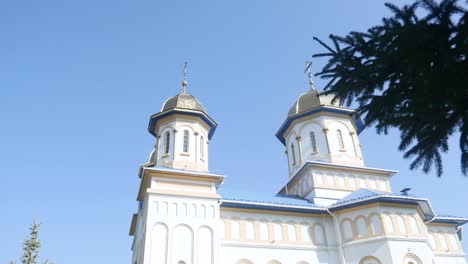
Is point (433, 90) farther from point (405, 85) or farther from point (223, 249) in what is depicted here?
point (223, 249)

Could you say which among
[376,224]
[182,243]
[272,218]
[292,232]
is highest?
[272,218]

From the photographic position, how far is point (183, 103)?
19859 millimetres

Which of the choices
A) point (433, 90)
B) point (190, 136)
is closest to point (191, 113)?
point (190, 136)

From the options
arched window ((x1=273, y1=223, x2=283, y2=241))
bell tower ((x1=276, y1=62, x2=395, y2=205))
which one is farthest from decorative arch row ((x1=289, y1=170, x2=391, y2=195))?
arched window ((x1=273, y1=223, x2=283, y2=241))

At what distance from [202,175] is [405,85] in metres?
12.8

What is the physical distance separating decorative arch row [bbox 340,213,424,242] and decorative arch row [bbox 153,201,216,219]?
20.1ft

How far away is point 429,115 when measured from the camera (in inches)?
186

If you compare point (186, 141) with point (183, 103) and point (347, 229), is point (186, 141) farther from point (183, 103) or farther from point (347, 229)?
point (347, 229)

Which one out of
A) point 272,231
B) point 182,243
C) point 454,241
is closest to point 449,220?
→ point 454,241

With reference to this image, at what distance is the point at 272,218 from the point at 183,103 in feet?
23.5

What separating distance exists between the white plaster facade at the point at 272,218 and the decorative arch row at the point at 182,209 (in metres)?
0.04

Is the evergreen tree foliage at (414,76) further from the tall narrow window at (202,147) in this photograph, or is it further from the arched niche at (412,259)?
the tall narrow window at (202,147)

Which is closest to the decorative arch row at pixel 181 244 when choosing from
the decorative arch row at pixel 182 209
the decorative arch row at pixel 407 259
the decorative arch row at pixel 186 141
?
the decorative arch row at pixel 182 209

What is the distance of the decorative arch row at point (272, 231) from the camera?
55.5 ft
